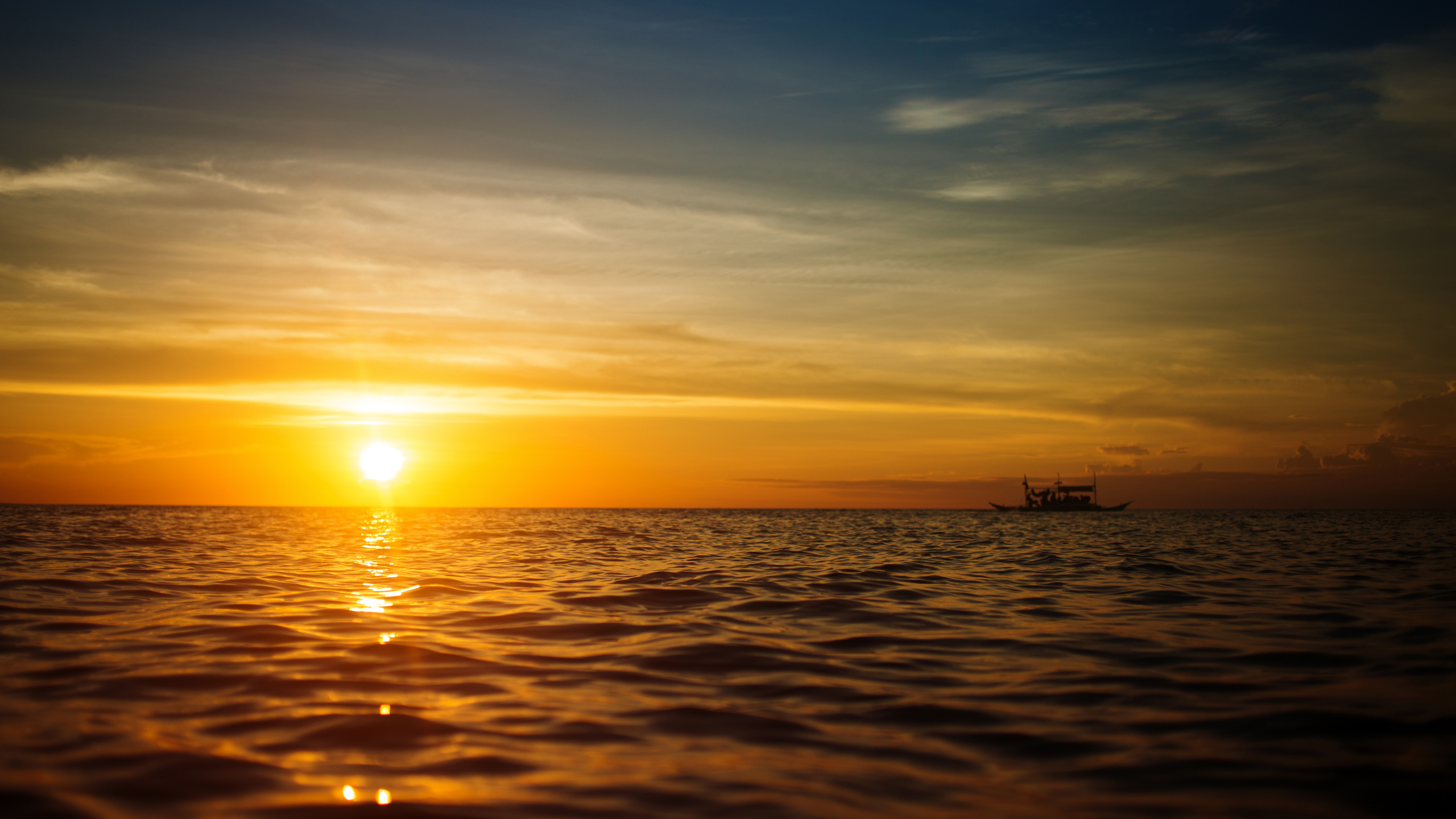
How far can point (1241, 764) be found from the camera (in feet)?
20.2

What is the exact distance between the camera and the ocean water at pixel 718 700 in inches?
214

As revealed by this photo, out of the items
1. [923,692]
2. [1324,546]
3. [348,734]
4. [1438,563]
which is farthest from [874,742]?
[1324,546]

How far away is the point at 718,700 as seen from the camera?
26.3 feet

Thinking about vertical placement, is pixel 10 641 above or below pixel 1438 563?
above

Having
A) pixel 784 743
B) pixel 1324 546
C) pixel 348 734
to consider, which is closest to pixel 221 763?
pixel 348 734

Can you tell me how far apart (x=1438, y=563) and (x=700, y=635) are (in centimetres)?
2710

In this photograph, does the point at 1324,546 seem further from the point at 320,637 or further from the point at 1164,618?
the point at 320,637

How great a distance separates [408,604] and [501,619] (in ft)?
8.98

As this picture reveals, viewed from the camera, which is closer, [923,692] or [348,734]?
[348,734]

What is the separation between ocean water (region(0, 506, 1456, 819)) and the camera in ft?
17.8

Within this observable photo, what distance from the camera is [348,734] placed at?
6.57 m

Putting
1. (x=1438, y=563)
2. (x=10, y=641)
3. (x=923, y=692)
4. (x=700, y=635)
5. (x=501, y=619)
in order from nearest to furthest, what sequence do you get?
1. (x=923, y=692)
2. (x=10, y=641)
3. (x=700, y=635)
4. (x=501, y=619)
5. (x=1438, y=563)

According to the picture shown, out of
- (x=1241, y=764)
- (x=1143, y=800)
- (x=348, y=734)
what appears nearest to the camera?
(x=1143, y=800)

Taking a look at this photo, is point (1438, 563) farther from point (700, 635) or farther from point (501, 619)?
point (501, 619)
